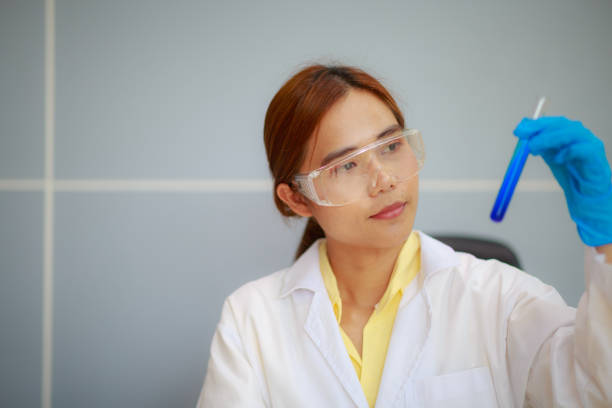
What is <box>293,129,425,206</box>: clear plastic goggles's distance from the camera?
1.16 meters

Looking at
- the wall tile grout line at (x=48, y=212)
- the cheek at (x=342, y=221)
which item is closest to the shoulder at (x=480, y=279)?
the cheek at (x=342, y=221)

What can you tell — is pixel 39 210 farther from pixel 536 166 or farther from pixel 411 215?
pixel 536 166

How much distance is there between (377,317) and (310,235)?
1.45ft

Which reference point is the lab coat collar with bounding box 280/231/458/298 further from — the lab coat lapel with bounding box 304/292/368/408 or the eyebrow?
the eyebrow

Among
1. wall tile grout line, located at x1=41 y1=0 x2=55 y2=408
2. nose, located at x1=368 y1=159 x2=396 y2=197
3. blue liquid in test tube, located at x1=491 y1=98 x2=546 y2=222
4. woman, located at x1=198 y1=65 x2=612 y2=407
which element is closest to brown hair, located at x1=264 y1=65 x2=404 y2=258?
woman, located at x1=198 y1=65 x2=612 y2=407

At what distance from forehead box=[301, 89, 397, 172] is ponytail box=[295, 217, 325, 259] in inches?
14.6

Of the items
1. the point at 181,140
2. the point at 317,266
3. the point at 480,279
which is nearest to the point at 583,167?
the point at 480,279

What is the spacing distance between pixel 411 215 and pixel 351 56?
92 cm

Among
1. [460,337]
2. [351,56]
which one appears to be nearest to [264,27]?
Answer: [351,56]

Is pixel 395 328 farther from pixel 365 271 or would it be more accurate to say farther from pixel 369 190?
pixel 369 190

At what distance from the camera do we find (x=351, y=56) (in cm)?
186

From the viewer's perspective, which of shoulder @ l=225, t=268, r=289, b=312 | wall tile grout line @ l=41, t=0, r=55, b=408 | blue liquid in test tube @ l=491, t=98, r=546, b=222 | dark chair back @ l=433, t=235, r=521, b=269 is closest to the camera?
blue liquid in test tube @ l=491, t=98, r=546, b=222

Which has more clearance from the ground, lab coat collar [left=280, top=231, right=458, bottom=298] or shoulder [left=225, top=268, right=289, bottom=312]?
lab coat collar [left=280, top=231, right=458, bottom=298]

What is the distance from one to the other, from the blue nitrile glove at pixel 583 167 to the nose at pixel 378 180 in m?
0.32
